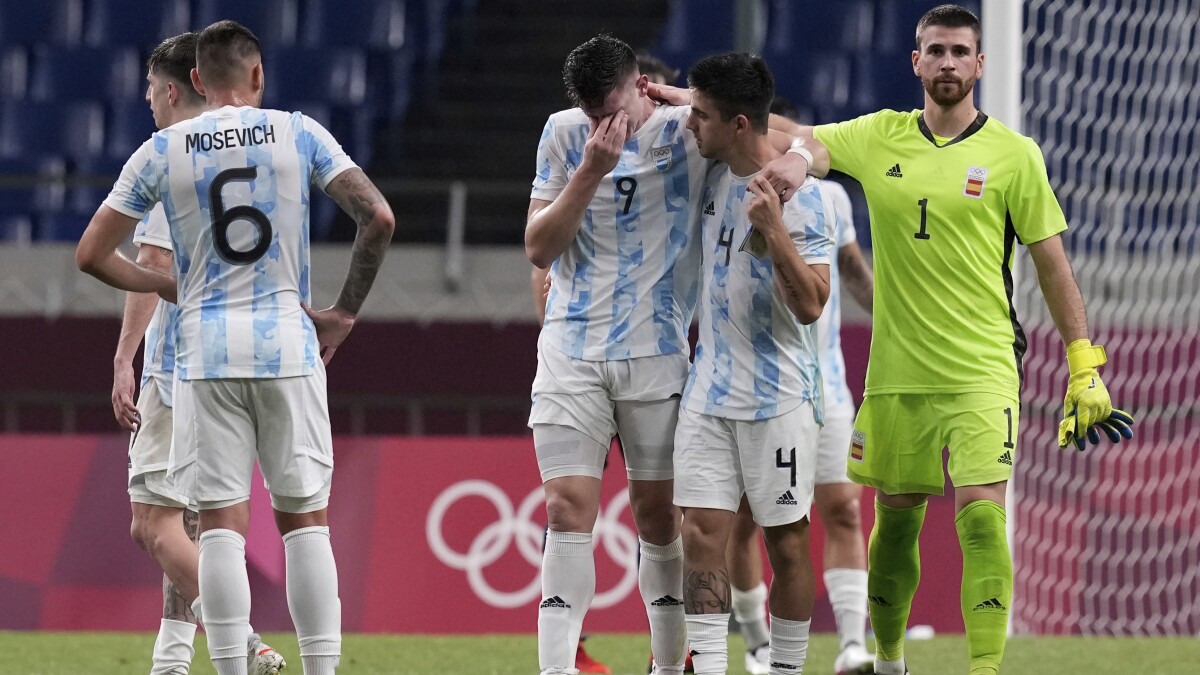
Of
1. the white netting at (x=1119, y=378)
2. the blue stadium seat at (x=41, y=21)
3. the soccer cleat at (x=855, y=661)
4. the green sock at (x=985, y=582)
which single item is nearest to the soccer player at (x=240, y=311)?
the green sock at (x=985, y=582)

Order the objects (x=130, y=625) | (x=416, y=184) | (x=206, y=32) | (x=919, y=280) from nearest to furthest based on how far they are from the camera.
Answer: (x=206, y=32), (x=919, y=280), (x=130, y=625), (x=416, y=184)

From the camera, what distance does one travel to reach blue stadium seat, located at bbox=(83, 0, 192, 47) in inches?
571

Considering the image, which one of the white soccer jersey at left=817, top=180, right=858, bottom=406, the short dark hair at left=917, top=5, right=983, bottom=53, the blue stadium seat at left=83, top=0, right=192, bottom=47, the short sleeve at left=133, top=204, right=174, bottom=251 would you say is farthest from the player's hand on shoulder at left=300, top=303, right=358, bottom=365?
the blue stadium seat at left=83, top=0, right=192, bottom=47

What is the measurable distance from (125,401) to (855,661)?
2.98 meters

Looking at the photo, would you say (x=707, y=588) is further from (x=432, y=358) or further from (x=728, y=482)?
(x=432, y=358)

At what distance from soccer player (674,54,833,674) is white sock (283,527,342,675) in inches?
42.0

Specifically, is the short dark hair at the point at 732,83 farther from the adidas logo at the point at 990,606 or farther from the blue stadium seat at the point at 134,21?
the blue stadium seat at the point at 134,21

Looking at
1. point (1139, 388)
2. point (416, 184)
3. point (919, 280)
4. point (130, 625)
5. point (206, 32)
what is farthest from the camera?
point (416, 184)

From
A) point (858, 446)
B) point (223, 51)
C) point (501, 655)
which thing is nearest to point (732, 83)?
point (858, 446)

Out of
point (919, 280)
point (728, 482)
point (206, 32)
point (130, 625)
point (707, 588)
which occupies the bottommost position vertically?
point (130, 625)

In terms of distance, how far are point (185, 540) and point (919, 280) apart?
2.58 meters

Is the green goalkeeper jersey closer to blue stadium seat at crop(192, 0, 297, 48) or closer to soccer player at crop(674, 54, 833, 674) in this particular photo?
soccer player at crop(674, 54, 833, 674)

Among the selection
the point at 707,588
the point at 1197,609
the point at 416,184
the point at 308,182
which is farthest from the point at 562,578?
the point at 416,184

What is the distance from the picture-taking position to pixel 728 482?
5.09 metres
